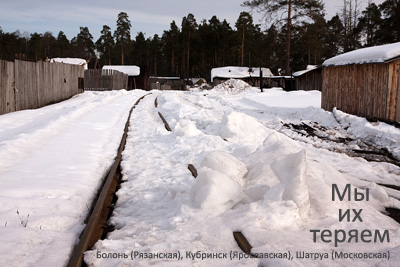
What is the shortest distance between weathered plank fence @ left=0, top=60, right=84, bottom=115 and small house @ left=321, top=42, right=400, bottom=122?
498 inches

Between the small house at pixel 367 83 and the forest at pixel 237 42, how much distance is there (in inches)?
1002

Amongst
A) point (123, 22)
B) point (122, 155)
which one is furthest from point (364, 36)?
point (122, 155)

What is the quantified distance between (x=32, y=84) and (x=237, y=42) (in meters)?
59.8

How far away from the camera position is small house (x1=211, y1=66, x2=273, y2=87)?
54594 mm

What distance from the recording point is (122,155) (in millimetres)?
6648

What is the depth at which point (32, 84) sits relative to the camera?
46.8ft

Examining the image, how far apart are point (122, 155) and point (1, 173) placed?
2140 millimetres

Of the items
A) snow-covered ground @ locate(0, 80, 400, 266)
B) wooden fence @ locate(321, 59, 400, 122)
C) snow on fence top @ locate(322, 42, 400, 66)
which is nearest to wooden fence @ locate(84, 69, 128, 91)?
wooden fence @ locate(321, 59, 400, 122)

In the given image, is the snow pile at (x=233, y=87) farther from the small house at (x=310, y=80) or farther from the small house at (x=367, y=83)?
the small house at (x=367, y=83)

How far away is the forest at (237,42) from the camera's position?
39978 mm

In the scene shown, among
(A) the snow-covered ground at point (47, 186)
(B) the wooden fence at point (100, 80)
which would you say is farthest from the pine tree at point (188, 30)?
(A) the snow-covered ground at point (47, 186)

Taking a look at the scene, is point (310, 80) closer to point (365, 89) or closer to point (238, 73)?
point (365, 89)

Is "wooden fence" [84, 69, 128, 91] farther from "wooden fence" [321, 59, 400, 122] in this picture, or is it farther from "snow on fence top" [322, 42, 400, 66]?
"snow on fence top" [322, 42, 400, 66]

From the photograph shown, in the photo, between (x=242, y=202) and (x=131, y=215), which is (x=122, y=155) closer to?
(x=131, y=215)
